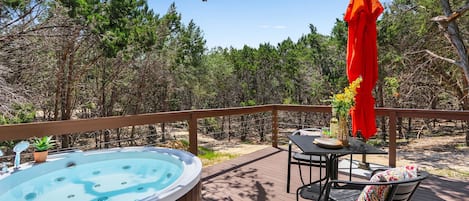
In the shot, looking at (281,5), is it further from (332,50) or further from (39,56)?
(39,56)

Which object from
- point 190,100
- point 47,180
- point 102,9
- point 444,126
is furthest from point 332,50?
point 47,180

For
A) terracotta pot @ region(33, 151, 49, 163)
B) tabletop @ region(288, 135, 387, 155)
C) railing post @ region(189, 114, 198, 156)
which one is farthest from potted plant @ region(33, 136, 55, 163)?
tabletop @ region(288, 135, 387, 155)

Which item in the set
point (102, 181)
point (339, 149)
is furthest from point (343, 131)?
point (102, 181)

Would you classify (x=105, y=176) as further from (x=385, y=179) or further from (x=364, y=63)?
(x=364, y=63)

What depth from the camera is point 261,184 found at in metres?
3.16

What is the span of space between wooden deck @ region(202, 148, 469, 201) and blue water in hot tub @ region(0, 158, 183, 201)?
537 mm

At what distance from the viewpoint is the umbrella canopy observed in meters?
2.54

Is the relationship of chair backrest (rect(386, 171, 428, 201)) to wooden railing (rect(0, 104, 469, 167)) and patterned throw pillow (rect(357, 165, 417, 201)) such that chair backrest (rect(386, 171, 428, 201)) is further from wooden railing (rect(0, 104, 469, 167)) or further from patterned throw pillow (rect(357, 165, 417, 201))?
wooden railing (rect(0, 104, 469, 167))

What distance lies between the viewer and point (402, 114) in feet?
11.5

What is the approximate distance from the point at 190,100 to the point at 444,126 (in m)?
13.3

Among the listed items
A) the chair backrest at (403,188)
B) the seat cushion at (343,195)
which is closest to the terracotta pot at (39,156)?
the seat cushion at (343,195)

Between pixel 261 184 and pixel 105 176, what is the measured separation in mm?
1746

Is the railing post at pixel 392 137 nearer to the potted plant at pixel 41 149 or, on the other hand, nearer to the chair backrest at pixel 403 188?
the chair backrest at pixel 403 188

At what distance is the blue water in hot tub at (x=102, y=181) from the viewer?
2.38 metres
